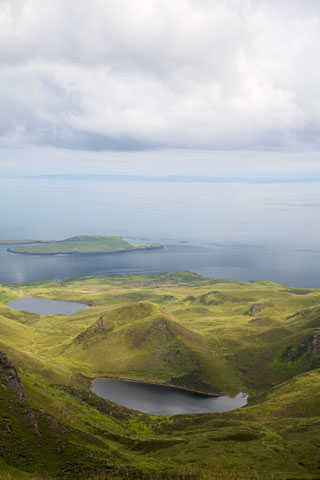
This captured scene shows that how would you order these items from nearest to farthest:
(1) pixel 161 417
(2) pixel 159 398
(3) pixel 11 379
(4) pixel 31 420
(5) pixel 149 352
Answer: (4) pixel 31 420, (3) pixel 11 379, (1) pixel 161 417, (2) pixel 159 398, (5) pixel 149 352

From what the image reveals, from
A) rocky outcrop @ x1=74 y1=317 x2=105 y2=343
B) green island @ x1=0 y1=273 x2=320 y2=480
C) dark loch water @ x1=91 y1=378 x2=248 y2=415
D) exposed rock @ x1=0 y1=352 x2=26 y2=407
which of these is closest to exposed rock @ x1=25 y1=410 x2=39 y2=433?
green island @ x1=0 y1=273 x2=320 y2=480

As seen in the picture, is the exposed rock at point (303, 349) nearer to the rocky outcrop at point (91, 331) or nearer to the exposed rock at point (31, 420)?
the rocky outcrop at point (91, 331)

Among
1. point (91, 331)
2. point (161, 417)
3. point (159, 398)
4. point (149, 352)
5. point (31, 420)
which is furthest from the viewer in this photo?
point (91, 331)

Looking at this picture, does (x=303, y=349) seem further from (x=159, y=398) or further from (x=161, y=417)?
(x=161, y=417)

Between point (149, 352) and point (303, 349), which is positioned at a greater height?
point (303, 349)

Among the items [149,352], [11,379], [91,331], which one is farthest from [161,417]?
[91,331]

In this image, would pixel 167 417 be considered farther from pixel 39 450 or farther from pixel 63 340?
pixel 63 340

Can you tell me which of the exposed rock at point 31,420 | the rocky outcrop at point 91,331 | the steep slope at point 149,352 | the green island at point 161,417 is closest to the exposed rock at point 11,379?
the green island at point 161,417
